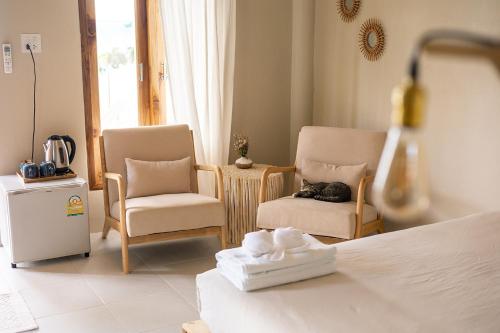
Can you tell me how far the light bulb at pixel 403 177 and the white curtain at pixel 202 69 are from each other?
12.5 ft

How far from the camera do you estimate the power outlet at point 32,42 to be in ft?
13.0

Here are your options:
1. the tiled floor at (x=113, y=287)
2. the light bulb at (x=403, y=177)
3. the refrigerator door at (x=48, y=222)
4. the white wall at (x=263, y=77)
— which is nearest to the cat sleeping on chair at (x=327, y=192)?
the tiled floor at (x=113, y=287)

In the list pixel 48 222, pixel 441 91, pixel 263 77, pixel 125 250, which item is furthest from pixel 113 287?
pixel 441 91

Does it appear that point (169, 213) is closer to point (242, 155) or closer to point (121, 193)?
point (121, 193)

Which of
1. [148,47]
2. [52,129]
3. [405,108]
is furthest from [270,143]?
[405,108]

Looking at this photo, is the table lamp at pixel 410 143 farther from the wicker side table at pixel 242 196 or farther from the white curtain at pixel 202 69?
the white curtain at pixel 202 69

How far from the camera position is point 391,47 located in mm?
4160

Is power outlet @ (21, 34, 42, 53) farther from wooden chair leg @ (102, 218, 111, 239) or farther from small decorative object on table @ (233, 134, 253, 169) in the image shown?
small decorative object on table @ (233, 134, 253, 169)

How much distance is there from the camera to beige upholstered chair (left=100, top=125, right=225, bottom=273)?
11.7ft

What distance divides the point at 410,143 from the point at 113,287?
299 cm

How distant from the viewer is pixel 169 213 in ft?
11.8

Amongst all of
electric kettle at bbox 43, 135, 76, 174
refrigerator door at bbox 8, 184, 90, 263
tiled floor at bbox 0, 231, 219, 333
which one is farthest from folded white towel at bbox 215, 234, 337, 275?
electric kettle at bbox 43, 135, 76, 174

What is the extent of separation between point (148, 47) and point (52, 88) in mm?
811

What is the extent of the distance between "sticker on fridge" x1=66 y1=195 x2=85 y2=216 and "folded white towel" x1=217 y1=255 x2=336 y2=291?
1828 mm
